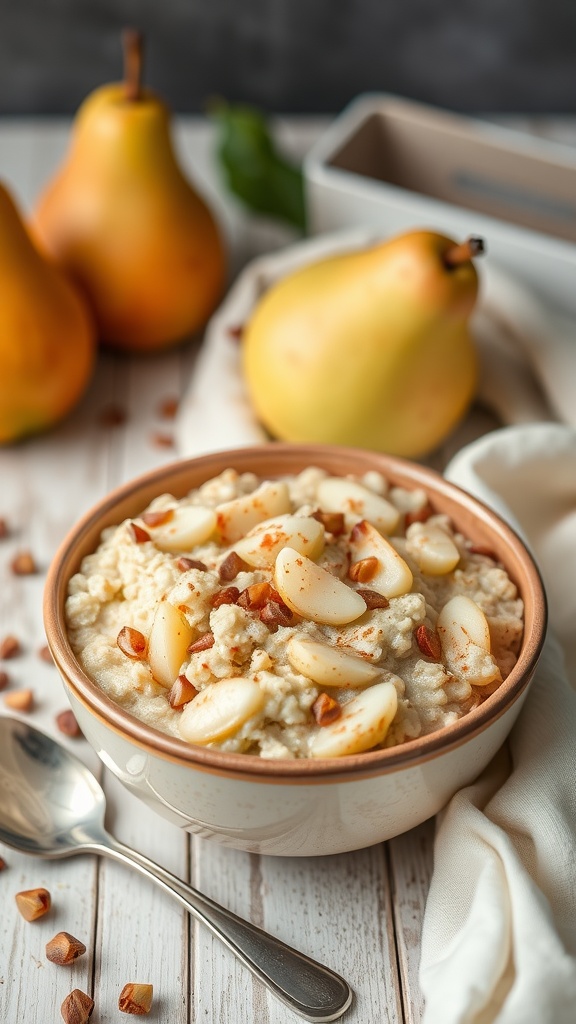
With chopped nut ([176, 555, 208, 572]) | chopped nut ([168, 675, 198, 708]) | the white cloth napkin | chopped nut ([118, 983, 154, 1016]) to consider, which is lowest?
chopped nut ([118, 983, 154, 1016])

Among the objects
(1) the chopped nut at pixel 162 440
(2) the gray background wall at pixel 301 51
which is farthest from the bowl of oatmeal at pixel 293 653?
(2) the gray background wall at pixel 301 51

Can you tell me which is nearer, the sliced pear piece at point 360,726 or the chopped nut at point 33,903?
the sliced pear piece at point 360,726

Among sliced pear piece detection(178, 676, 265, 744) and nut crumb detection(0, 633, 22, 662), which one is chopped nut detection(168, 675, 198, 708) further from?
nut crumb detection(0, 633, 22, 662)

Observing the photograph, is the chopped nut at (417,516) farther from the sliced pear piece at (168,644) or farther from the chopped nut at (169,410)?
the chopped nut at (169,410)

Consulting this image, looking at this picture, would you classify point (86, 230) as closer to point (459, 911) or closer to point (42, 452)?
point (42, 452)

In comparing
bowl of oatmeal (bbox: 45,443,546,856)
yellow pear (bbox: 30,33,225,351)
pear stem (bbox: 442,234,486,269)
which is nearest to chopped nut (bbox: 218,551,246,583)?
bowl of oatmeal (bbox: 45,443,546,856)

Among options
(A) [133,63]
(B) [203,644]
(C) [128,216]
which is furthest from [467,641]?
(A) [133,63]

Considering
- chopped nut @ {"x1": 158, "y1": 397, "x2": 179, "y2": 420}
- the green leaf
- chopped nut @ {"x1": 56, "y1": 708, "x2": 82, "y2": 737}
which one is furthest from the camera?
the green leaf
